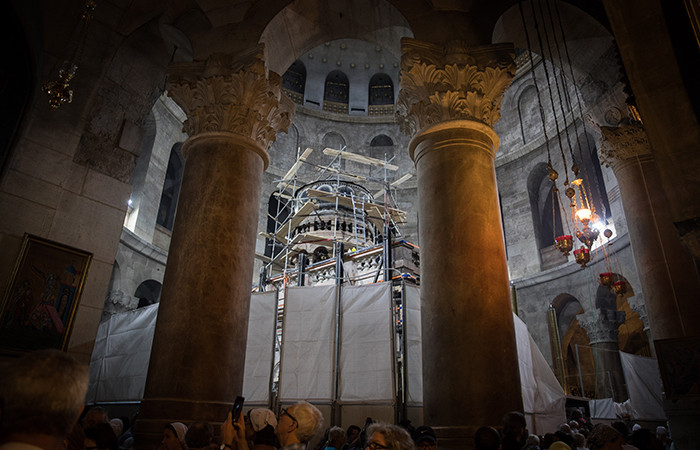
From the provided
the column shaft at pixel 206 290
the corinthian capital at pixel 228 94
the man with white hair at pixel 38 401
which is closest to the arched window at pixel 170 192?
the corinthian capital at pixel 228 94

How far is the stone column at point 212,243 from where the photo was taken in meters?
4.95

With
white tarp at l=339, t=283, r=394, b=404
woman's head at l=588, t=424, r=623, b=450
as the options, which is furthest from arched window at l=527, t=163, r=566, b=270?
woman's head at l=588, t=424, r=623, b=450

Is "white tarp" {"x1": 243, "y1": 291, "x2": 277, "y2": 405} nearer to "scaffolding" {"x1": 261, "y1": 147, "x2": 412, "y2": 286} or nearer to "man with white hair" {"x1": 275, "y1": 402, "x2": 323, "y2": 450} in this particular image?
"scaffolding" {"x1": 261, "y1": 147, "x2": 412, "y2": 286}

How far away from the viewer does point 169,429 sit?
3639 mm

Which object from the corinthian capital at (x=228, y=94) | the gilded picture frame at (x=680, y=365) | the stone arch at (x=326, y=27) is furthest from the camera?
the stone arch at (x=326, y=27)

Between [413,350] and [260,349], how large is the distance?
299cm

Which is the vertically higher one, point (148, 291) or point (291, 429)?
point (148, 291)

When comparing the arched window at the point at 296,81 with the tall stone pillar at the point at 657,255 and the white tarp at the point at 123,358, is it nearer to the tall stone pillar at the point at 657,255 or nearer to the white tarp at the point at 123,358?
the white tarp at the point at 123,358

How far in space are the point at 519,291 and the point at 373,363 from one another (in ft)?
32.2

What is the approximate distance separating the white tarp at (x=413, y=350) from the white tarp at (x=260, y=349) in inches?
102

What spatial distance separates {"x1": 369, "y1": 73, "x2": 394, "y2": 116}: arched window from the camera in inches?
871

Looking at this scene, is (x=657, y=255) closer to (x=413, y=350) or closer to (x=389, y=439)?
(x=413, y=350)

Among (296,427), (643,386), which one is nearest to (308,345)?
(296,427)

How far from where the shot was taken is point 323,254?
575 inches
